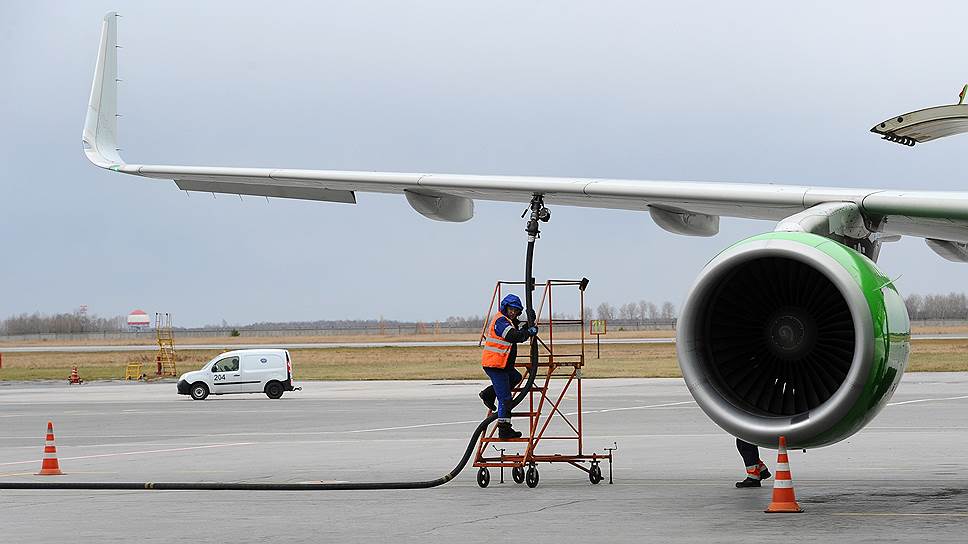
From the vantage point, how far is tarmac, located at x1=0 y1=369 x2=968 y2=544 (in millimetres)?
11305

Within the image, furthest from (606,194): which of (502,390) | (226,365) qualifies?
(226,365)

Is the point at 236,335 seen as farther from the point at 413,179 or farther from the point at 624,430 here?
the point at 413,179

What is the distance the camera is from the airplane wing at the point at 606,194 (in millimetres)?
11508

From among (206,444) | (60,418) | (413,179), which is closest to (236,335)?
(60,418)

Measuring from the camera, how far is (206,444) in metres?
23.2

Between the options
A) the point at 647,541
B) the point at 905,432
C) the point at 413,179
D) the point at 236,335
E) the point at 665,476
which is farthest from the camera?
the point at 236,335

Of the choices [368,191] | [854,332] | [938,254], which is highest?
[368,191]

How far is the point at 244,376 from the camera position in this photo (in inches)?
1681

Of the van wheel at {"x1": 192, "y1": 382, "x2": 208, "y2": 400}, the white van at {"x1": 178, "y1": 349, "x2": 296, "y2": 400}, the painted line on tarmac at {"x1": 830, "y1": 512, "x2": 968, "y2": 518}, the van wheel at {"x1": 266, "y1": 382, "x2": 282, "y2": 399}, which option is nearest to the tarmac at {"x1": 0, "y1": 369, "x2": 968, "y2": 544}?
the painted line on tarmac at {"x1": 830, "y1": 512, "x2": 968, "y2": 518}

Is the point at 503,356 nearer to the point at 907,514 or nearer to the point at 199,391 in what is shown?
the point at 907,514

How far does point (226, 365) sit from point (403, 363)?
24110 millimetres

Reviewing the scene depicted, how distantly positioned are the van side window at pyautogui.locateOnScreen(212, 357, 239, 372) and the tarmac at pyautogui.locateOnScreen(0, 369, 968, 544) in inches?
390

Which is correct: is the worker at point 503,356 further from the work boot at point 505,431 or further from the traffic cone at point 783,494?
the traffic cone at point 783,494

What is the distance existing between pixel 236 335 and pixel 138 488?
13509 centimetres
